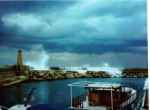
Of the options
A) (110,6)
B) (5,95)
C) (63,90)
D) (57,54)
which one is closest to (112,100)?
(63,90)

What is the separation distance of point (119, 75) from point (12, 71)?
1.14 m

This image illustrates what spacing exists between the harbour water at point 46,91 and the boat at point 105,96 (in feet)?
0.17

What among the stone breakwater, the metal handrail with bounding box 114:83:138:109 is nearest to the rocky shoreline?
the stone breakwater

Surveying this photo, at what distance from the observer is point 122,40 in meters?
2.77

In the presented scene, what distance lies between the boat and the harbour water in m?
0.05

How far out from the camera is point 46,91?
300 cm

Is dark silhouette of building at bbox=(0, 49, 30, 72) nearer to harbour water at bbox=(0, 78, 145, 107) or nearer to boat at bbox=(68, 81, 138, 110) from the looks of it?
harbour water at bbox=(0, 78, 145, 107)

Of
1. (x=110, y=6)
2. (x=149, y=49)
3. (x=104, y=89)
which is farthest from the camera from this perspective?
(x=104, y=89)

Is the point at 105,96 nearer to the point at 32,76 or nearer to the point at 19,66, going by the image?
the point at 32,76

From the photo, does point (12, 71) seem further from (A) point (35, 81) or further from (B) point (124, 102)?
(B) point (124, 102)

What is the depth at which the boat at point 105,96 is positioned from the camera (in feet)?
9.19

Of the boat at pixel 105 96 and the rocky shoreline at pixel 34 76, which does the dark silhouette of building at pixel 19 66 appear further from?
the boat at pixel 105 96

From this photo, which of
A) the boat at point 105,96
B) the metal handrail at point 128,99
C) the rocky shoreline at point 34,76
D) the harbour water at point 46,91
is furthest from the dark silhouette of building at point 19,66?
the metal handrail at point 128,99

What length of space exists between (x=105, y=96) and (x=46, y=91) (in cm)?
62
